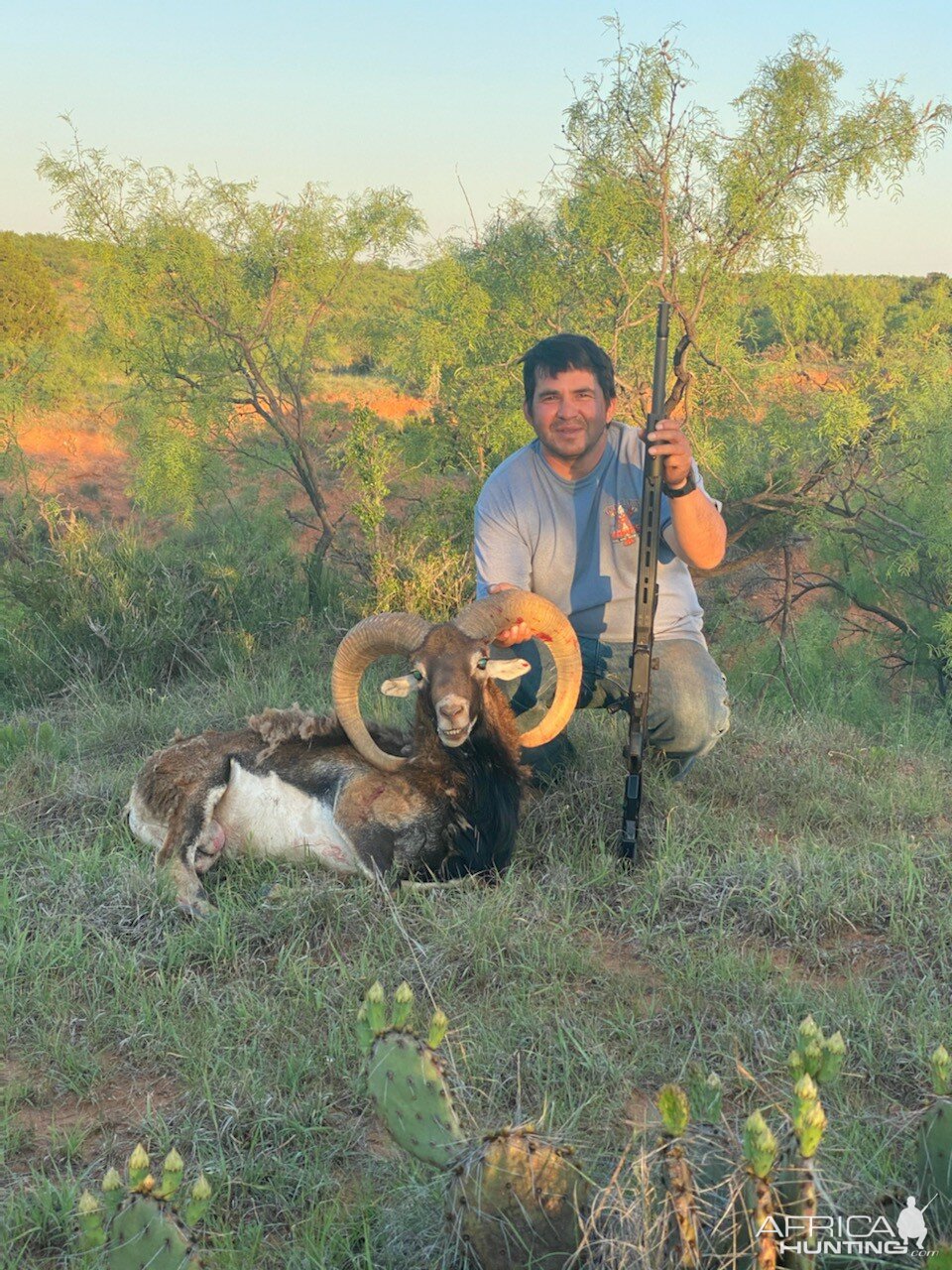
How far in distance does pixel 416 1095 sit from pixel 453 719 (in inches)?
100

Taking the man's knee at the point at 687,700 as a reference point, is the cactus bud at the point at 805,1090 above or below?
above

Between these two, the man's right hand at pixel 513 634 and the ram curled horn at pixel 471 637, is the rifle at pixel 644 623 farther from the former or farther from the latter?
the man's right hand at pixel 513 634

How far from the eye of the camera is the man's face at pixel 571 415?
18.6 feet

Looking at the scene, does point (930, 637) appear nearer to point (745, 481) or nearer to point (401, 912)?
point (745, 481)

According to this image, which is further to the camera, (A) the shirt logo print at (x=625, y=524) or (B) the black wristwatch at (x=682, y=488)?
(A) the shirt logo print at (x=625, y=524)

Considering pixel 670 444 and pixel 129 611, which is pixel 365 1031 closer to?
pixel 670 444

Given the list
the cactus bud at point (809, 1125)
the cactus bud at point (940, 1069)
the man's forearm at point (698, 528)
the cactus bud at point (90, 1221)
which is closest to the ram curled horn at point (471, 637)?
the man's forearm at point (698, 528)

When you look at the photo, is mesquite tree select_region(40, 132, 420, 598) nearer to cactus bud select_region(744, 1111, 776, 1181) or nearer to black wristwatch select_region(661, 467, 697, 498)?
black wristwatch select_region(661, 467, 697, 498)

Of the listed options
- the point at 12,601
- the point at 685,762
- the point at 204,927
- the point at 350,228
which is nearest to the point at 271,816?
the point at 204,927

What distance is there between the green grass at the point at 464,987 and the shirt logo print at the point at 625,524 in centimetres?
122

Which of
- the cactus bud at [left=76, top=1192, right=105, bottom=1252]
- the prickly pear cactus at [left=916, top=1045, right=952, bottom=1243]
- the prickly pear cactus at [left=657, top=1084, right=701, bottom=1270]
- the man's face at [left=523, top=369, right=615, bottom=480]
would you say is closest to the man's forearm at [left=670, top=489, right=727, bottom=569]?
the man's face at [left=523, top=369, right=615, bottom=480]

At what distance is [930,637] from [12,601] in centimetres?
747

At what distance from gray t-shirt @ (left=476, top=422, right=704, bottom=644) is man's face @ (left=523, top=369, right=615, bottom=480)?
0.55 feet

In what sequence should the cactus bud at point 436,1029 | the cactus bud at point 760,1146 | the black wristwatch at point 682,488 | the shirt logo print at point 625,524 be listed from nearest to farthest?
the cactus bud at point 760,1146, the cactus bud at point 436,1029, the black wristwatch at point 682,488, the shirt logo print at point 625,524
